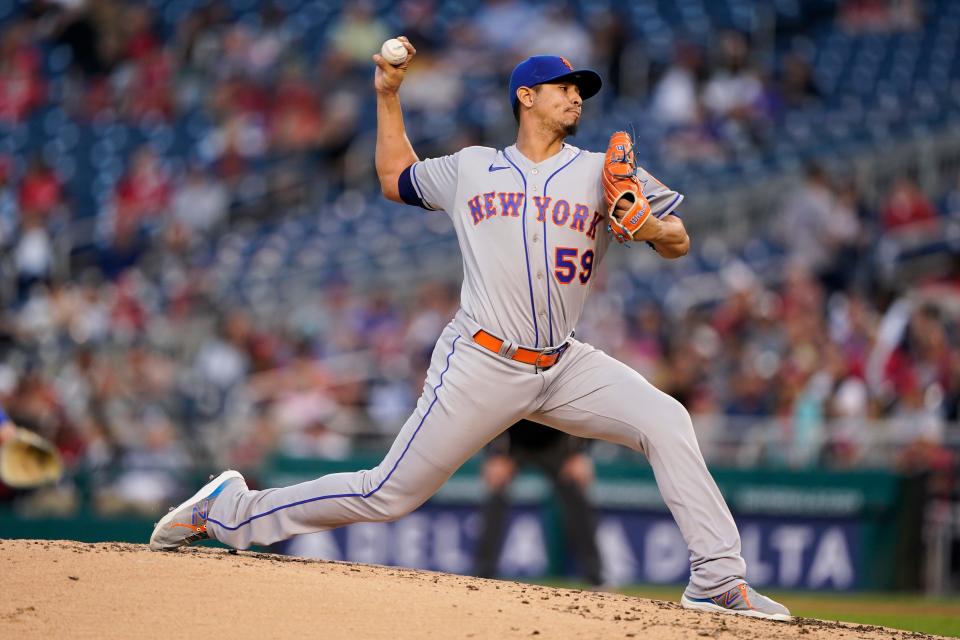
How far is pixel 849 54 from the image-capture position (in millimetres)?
17312

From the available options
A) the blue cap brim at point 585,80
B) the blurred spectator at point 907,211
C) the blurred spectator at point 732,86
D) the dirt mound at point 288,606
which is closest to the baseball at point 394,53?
the blue cap brim at point 585,80

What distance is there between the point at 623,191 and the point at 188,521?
212 centimetres

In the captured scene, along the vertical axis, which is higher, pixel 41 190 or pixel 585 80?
pixel 41 190

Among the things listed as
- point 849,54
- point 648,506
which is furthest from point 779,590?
point 849,54

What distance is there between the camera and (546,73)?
5.46 meters

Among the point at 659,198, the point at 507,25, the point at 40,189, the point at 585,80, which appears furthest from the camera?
the point at 507,25

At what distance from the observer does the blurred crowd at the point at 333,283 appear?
11719 mm

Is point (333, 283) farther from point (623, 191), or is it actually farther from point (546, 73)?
point (623, 191)

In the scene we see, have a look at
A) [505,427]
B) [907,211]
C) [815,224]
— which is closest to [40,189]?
[815,224]

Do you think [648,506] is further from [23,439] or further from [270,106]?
[270,106]

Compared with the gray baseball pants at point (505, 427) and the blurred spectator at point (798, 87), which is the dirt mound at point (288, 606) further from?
the blurred spectator at point (798, 87)

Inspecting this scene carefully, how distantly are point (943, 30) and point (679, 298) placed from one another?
19.8ft

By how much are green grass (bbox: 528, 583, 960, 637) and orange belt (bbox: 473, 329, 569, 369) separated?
3.23 metres

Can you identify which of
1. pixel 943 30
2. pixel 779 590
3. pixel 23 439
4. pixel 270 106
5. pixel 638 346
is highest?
pixel 943 30
